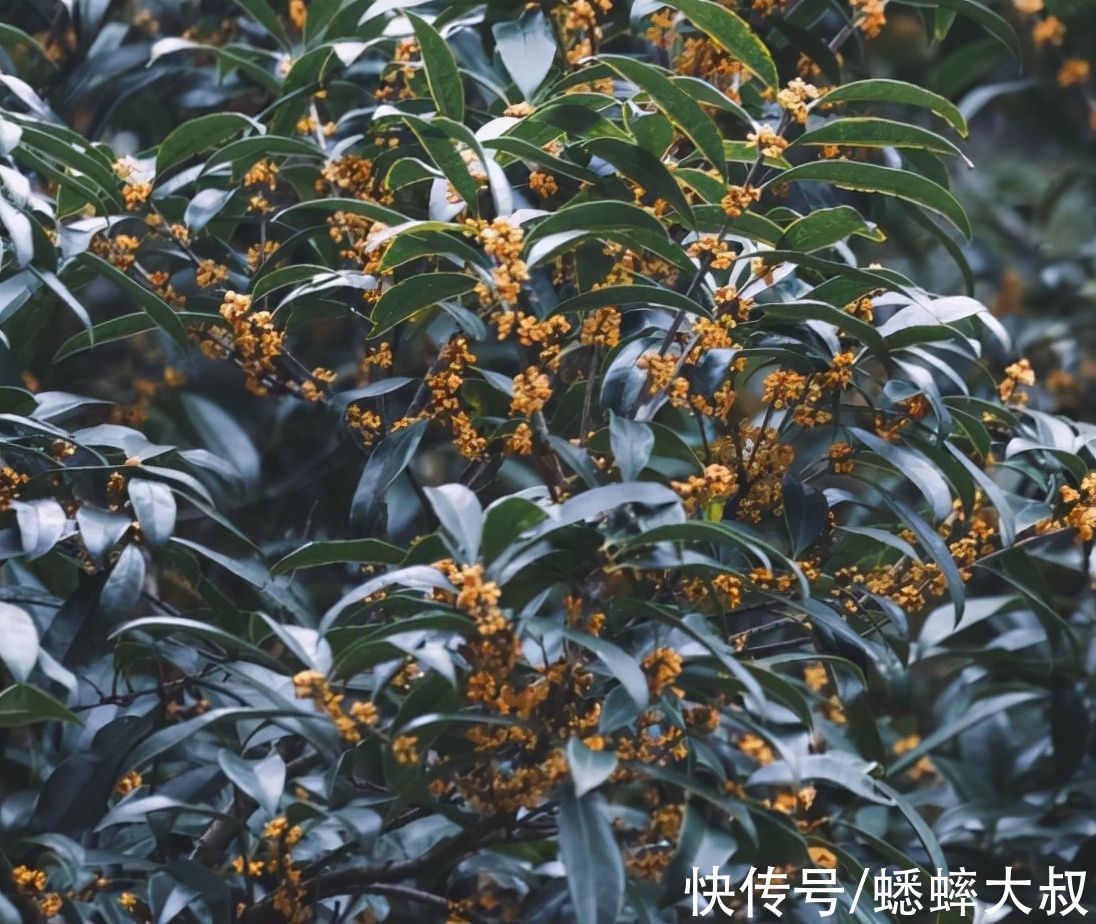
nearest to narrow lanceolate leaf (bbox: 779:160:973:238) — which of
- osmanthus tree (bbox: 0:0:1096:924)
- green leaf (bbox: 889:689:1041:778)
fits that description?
osmanthus tree (bbox: 0:0:1096:924)

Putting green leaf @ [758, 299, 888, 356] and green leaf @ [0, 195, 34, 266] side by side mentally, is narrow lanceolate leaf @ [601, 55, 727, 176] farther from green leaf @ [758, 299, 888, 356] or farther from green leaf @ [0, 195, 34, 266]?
green leaf @ [0, 195, 34, 266]

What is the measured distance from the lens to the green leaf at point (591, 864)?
823 millimetres

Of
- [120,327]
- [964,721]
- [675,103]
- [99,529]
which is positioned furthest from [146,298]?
[964,721]

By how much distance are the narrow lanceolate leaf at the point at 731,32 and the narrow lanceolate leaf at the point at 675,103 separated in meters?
0.06

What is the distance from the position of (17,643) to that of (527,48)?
0.62m

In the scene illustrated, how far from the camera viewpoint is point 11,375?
1.18 metres

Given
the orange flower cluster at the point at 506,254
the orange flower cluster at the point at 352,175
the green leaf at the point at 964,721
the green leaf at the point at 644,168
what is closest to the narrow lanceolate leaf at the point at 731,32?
the green leaf at the point at 644,168

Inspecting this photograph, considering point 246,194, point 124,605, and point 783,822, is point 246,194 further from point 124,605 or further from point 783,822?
point 783,822

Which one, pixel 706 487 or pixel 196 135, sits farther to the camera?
pixel 196 135

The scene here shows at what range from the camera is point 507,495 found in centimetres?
108

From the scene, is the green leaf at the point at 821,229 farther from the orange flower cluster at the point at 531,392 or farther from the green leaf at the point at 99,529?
the green leaf at the point at 99,529

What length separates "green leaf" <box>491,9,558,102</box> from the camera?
1130mm

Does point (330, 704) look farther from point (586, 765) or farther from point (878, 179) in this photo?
point (878, 179)

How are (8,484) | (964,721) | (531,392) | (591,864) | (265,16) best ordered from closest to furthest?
(591,864)
(531,392)
(8,484)
(265,16)
(964,721)
